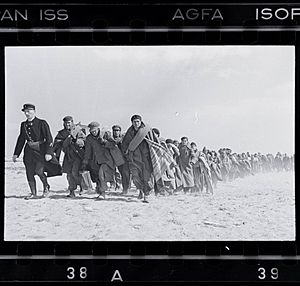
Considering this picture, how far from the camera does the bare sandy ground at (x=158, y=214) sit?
100 cm

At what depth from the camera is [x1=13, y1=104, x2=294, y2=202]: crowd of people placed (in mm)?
1003

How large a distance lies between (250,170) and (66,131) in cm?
44

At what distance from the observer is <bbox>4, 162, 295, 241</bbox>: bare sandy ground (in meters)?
1.00

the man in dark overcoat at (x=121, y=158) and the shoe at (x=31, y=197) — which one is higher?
the man in dark overcoat at (x=121, y=158)

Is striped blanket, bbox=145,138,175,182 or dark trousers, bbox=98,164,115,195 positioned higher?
striped blanket, bbox=145,138,175,182

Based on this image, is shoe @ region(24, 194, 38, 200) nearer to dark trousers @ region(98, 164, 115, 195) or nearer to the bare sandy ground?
the bare sandy ground

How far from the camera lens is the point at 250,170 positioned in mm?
998

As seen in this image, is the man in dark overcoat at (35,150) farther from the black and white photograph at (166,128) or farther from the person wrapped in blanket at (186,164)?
the person wrapped in blanket at (186,164)
